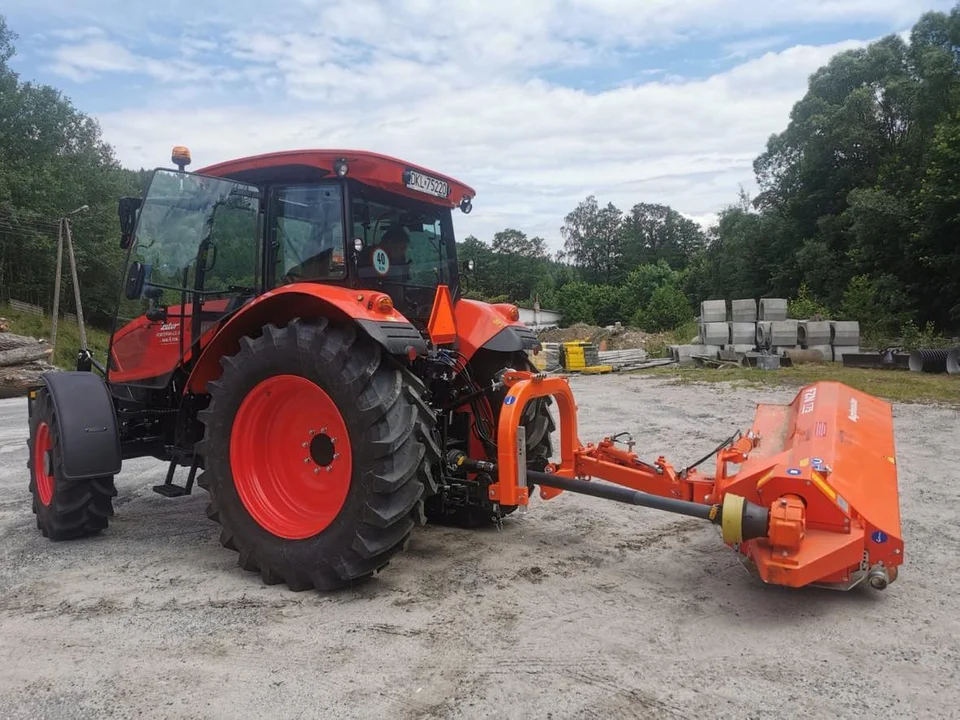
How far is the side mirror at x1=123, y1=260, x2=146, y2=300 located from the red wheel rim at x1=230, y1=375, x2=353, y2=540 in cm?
138

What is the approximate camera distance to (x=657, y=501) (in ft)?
11.1

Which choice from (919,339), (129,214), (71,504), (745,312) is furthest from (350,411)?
(919,339)

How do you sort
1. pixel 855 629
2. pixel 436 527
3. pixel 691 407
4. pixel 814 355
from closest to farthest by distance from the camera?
pixel 855 629 → pixel 436 527 → pixel 691 407 → pixel 814 355

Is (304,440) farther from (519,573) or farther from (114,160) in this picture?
(114,160)

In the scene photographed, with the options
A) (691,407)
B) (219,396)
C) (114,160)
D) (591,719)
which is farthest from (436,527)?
(114,160)

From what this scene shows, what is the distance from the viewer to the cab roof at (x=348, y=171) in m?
3.81

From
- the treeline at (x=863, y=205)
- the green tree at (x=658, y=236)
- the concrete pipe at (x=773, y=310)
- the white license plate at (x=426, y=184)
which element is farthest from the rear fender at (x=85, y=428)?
the green tree at (x=658, y=236)

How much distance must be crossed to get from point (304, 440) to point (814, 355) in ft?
53.8

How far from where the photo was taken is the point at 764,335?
18.1 m

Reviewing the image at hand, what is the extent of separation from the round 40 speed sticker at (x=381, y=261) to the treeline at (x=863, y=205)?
12.3 meters

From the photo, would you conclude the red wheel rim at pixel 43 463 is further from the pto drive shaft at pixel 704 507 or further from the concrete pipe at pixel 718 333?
the concrete pipe at pixel 718 333

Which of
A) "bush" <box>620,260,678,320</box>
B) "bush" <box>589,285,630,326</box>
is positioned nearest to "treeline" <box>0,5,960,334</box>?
"bush" <box>620,260,678,320</box>

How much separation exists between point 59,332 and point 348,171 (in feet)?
93.2

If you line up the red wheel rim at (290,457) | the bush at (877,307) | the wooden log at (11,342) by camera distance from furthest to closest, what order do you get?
the bush at (877,307), the wooden log at (11,342), the red wheel rim at (290,457)
